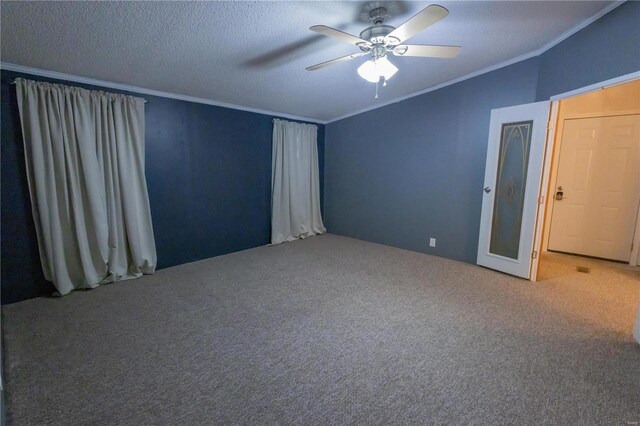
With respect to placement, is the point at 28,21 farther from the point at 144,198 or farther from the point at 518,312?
the point at 518,312

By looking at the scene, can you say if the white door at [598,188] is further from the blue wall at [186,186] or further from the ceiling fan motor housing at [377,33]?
the blue wall at [186,186]

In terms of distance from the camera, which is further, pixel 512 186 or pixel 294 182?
pixel 294 182

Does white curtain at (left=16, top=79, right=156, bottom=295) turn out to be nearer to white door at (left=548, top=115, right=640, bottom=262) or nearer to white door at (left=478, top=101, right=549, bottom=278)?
white door at (left=478, top=101, right=549, bottom=278)

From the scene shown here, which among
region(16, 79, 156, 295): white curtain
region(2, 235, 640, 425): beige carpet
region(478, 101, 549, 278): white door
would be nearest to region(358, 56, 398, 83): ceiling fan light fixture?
region(478, 101, 549, 278): white door

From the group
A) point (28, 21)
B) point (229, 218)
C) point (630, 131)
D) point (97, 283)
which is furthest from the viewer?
point (229, 218)

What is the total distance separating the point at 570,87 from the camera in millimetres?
2416

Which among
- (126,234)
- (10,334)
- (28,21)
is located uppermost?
(28,21)

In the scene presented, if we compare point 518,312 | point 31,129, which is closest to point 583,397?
point 518,312

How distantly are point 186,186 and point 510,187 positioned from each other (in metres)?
4.00

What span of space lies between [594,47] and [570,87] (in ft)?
1.11

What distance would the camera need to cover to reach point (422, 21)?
5.14ft

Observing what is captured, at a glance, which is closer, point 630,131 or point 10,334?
point 10,334

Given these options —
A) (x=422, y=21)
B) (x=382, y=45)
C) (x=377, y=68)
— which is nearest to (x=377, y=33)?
(x=382, y=45)

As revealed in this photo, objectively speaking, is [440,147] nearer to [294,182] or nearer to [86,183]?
[294,182]
